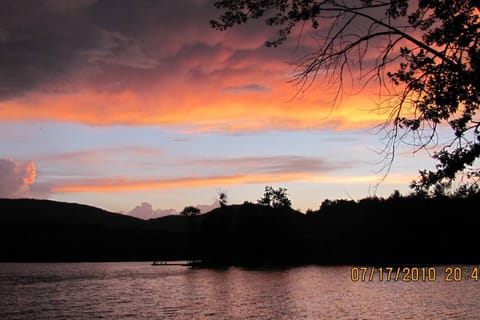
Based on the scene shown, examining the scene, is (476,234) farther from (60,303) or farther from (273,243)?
(60,303)

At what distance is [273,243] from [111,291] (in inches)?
4049

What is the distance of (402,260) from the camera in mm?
142500
